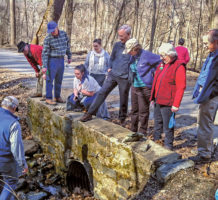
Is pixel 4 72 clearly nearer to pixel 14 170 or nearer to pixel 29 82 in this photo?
pixel 29 82

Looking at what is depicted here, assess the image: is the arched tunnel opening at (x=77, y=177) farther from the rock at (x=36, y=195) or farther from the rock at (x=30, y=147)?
the rock at (x=30, y=147)

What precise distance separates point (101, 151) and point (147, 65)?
6.04 ft

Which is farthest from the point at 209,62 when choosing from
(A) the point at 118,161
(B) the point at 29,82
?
(B) the point at 29,82

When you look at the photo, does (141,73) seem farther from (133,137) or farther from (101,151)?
(101,151)

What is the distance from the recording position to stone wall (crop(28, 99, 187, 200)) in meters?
3.73

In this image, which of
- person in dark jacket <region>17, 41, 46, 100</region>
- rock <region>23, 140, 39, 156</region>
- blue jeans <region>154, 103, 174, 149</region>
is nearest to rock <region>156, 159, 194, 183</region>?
blue jeans <region>154, 103, 174, 149</region>

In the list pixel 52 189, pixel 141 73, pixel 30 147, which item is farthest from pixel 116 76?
pixel 30 147

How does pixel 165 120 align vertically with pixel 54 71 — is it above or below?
below

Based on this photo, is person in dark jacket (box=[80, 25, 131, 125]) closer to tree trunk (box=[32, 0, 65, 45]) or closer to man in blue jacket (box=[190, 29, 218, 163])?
man in blue jacket (box=[190, 29, 218, 163])

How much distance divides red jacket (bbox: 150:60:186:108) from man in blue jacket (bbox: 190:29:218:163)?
31 centimetres

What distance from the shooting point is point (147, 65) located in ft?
14.8

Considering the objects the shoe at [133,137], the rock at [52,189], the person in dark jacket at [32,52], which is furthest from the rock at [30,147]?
the shoe at [133,137]

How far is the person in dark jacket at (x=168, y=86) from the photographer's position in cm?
386

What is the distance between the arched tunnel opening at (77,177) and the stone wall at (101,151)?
0.56 feet
